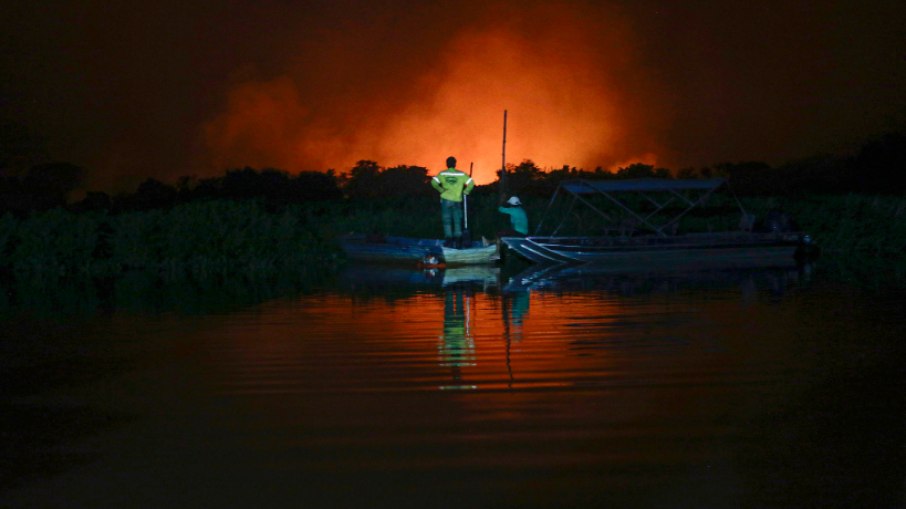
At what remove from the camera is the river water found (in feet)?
18.0

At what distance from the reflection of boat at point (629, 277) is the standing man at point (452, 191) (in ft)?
5.96

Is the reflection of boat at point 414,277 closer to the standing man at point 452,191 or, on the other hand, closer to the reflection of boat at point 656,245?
the standing man at point 452,191

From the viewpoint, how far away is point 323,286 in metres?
19.6

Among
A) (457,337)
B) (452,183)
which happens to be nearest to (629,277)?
(452,183)

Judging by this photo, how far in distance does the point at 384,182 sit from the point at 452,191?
71.4ft

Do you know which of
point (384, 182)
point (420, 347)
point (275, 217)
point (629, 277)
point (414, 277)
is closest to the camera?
point (420, 347)

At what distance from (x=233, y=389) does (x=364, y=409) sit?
4.58ft

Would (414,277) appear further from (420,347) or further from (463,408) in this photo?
(463,408)

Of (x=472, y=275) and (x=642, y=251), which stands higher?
(x=642, y=251)

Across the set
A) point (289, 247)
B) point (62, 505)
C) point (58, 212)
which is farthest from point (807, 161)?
point (62, 505)

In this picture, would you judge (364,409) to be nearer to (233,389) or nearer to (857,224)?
(233,389)

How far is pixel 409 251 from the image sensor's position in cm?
2578

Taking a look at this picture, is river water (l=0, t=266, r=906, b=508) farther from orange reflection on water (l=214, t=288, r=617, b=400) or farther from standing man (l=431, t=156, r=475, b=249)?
standing man (l=431, t=156, r=475, b=249)

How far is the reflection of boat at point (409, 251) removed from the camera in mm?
23922
